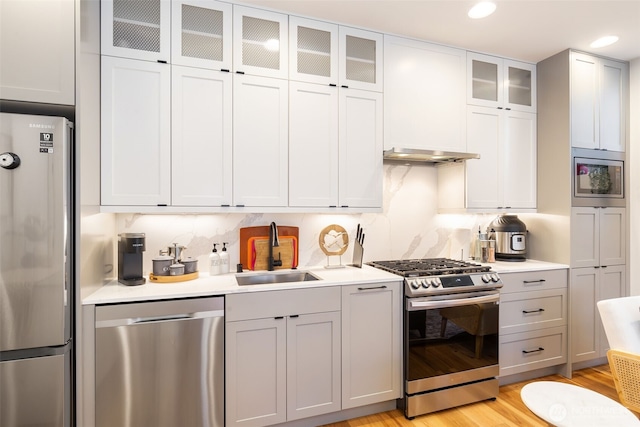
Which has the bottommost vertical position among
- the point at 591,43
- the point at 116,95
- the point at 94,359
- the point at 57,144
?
the point at 94,359

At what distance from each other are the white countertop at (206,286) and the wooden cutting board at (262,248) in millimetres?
181

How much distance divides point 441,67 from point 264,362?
2.66 m

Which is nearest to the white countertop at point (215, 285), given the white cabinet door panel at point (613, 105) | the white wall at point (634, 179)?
the white wall at point (634, 179)

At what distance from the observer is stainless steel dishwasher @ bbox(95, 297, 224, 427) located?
1.73 meters

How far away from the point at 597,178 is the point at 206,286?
3432 mm

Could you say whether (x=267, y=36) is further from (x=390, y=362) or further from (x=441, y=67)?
(x=390, y=362)

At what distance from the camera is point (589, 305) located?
9.66 ft

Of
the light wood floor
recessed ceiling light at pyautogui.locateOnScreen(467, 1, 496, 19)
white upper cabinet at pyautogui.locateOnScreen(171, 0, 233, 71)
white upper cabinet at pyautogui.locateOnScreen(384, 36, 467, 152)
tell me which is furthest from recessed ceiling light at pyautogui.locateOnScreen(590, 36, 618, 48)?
white upper cabinet at pyautogui.locateOnScreen(171, 0, 233, 71)

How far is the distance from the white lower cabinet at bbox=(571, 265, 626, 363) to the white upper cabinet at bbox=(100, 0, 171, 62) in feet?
12.0

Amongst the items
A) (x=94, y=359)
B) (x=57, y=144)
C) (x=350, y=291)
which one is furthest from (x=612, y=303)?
(x=57, y=144)

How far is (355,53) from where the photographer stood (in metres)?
2.54

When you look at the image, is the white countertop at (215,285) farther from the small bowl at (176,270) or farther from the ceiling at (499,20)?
the ceiling at (499,20)

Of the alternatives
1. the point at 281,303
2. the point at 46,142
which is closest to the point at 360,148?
the point at 281,303

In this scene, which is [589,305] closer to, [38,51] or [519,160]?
[519,160]
